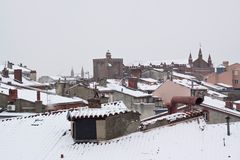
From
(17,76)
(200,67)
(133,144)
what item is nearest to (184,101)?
(133,144)

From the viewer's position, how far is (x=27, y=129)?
19.0 m

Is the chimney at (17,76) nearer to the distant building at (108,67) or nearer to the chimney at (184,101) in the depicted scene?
the chimney at (184,101)

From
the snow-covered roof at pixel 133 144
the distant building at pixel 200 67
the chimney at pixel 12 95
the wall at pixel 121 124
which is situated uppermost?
the distant building at pixel 200 67

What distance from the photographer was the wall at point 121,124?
17000mm

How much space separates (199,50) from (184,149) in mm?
113731

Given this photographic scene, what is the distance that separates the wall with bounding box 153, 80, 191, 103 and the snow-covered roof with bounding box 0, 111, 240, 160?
3342 cm

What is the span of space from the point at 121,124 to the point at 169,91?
35905mm

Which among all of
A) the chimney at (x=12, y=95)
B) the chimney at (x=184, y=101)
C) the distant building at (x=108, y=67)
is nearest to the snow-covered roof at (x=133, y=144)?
the chimney at (x=184, y=101)

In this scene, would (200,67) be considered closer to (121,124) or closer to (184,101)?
(184,101)

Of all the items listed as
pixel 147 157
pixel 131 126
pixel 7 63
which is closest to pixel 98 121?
pixel 131 126

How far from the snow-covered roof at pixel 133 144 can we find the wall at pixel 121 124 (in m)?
0.35

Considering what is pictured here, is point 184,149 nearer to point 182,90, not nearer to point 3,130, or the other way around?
point 3,130

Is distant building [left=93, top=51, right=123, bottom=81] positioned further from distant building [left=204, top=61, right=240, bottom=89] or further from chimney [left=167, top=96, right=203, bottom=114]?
chimney [left=167, top=96, right=203, bottom=114]

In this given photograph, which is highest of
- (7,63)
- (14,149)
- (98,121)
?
(7,63)
